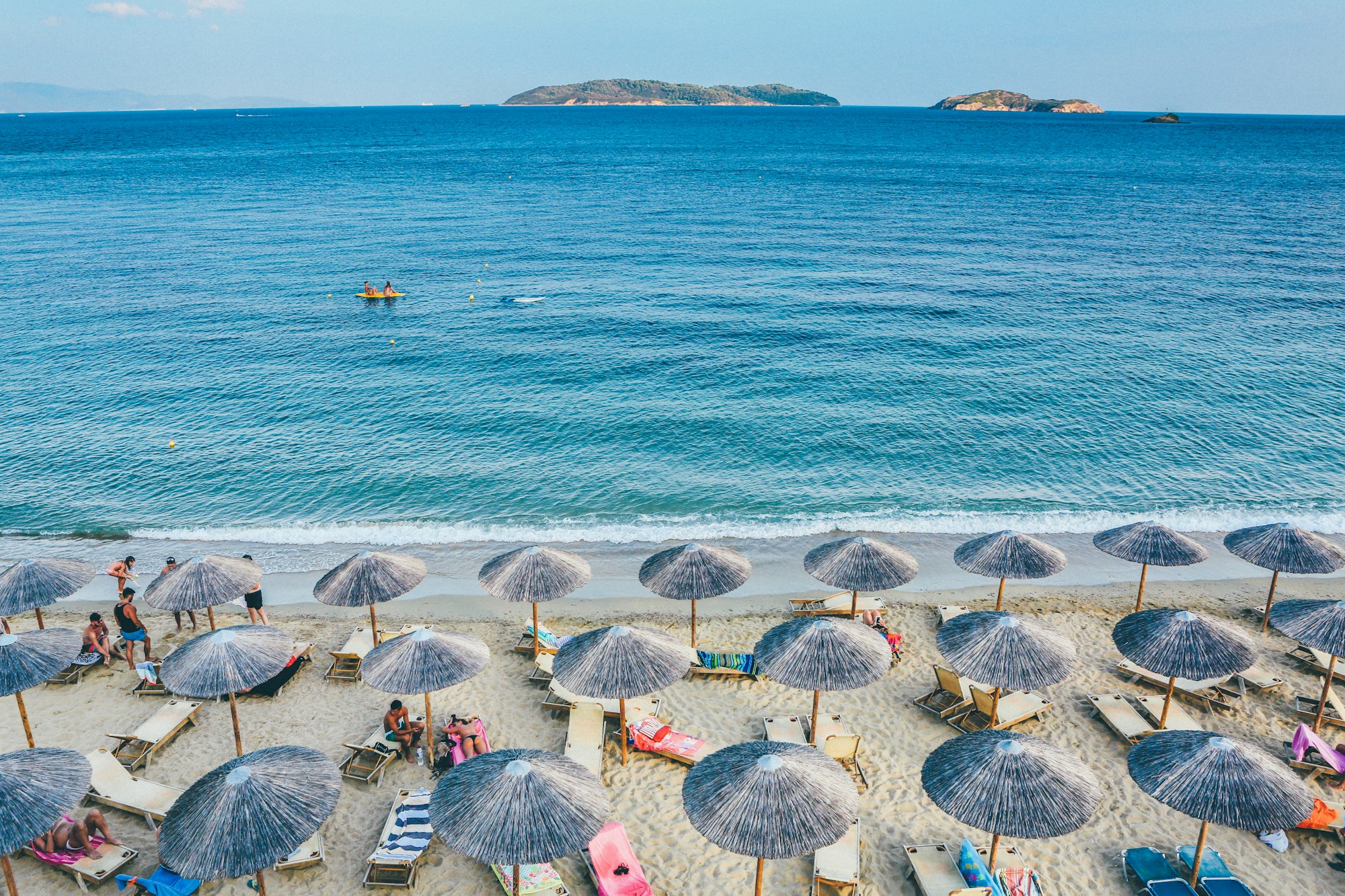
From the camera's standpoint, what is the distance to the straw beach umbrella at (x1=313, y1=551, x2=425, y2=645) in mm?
13344

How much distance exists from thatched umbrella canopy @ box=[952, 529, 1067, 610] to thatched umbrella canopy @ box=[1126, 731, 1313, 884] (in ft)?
15.8

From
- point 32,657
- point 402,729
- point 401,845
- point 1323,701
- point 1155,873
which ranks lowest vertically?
point 1155,873

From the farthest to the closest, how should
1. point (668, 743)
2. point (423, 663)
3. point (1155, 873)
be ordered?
point (668, 743), point (423, 663), point (1155, 873)

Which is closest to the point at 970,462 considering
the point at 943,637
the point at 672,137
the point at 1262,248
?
the point at 943,637

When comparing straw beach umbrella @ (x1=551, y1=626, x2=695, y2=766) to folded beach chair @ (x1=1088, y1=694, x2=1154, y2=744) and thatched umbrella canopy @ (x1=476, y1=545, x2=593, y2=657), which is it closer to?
thatched umbrella canopy @ (x1=476, y1=545, x2=593, y2=657)

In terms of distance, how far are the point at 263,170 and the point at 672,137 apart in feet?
280

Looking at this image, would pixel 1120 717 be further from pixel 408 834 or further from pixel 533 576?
pixel 408 834

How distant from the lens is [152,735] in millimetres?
12281

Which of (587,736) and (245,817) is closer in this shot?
(245,817)

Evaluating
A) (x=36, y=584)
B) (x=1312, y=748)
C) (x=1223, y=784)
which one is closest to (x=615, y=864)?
(x=1223, y=784)

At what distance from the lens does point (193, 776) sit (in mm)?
11891

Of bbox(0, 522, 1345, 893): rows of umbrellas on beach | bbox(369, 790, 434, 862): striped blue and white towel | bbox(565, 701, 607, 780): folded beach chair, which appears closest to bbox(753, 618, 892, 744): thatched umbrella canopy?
bbox(0, 522, 1345, 893): rows of umbrellas on beach

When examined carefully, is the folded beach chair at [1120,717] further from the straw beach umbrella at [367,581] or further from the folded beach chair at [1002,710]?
the straw beach umbrella at [367,581]

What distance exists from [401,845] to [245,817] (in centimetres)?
231
